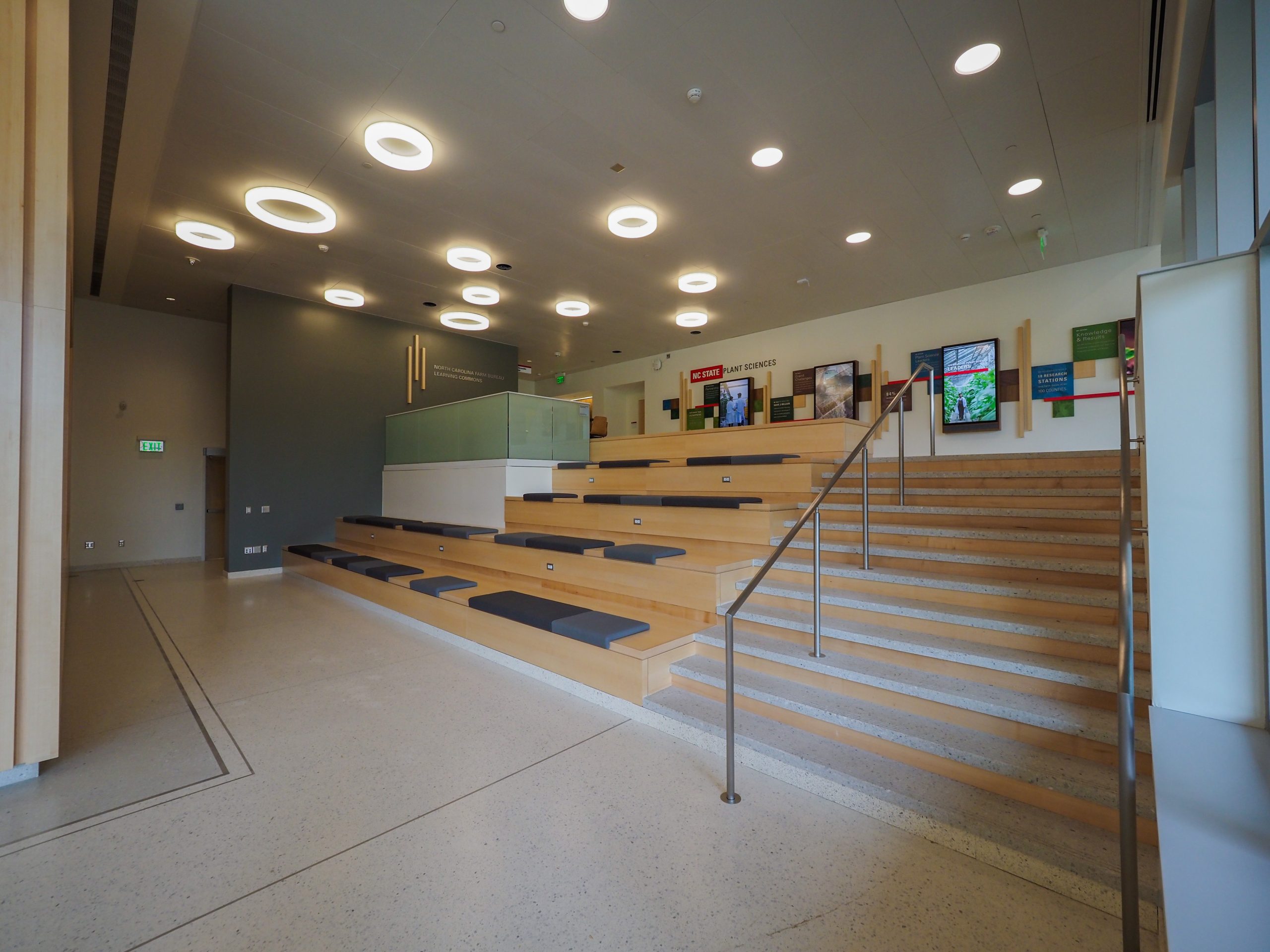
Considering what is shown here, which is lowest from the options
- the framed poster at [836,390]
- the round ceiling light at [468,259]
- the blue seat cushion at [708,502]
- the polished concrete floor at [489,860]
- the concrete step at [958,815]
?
the polished concrete floor at [489,860]

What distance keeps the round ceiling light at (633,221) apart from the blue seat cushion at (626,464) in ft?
8.40

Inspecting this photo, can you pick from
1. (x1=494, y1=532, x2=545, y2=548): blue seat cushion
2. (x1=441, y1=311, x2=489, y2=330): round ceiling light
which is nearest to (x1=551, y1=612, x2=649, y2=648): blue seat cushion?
(x1=494, y1=532, x2=545, y2=548): blue seat cushion

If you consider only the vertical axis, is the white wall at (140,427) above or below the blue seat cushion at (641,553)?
above

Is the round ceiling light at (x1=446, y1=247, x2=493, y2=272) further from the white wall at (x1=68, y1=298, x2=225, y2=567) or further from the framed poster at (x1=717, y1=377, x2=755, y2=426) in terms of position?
the white wall at (x1=68, y1=298, x2=225, y2=567)

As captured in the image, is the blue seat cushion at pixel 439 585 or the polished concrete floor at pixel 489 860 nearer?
the polished concrete floor at pixel 489 860

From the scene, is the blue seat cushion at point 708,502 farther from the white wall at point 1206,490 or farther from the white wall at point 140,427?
the white wall at point 140,427

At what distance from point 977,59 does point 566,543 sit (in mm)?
4522

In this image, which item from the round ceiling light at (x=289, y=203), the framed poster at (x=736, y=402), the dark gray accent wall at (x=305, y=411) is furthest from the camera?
the framed poster at (x=736, y=402)

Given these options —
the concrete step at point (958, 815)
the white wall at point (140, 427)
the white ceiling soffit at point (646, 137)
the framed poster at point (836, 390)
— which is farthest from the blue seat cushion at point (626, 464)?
the white wall at point (140, 427)

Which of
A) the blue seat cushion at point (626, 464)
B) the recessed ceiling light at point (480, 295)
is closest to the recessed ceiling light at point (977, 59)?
the blue seat cushion at point (626, 464)

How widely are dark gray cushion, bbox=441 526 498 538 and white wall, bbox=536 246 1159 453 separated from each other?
5.36 meters

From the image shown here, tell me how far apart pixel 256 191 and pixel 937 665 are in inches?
265

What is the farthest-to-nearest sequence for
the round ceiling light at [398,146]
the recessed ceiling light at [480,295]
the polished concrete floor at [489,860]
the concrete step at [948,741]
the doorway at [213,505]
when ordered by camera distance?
1. the doorway at [213,505]
2. the recessed ceiling light at [480,295]
3. the round ceiling light at [398,146]
4. the concrete step at [948,741]
5. the polished concrete floor at [489,860]

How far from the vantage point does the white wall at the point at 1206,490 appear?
171 cm
